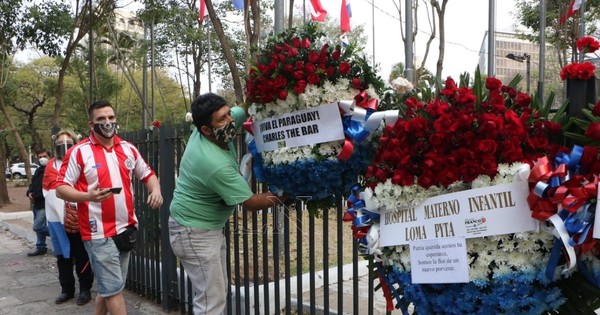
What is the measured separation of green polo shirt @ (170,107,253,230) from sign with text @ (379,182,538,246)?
1101mm

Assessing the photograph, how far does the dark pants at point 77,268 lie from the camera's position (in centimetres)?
587

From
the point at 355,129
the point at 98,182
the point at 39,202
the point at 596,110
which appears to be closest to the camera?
the point at 596,110

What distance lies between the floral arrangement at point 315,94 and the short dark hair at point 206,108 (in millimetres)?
360

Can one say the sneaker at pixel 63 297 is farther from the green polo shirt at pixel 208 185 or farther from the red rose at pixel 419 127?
the red rose at pixel 419 127

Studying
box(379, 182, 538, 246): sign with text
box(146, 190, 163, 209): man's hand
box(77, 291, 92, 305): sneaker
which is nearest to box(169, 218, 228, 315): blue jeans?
box(146, 190, 163, 209): man's hand

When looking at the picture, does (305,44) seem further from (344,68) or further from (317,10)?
(317,10)

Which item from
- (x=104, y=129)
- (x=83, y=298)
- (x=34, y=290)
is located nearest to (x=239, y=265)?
(x=104, y=129)

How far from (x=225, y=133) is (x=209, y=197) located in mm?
440

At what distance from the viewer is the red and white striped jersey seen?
4.05 meters

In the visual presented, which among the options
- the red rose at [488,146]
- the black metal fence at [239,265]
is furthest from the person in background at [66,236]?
the red rose at [488,146]

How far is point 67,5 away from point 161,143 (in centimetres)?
1116

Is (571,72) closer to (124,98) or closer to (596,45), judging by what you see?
(596,45)

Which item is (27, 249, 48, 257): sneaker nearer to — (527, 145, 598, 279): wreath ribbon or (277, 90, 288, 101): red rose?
(277, 90, 288, 101): red rose

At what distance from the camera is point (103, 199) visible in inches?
151
